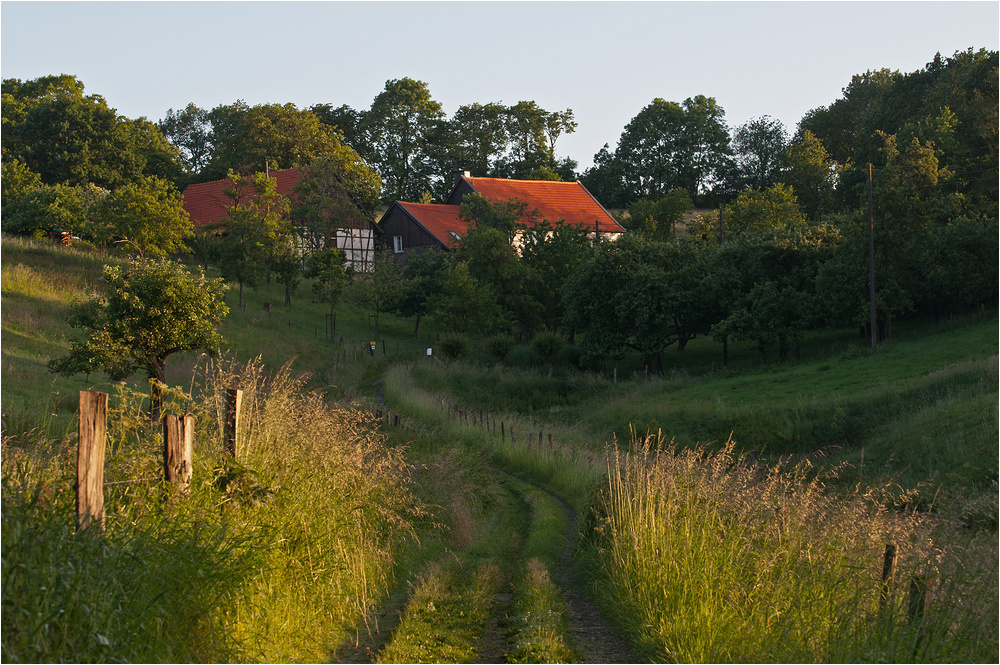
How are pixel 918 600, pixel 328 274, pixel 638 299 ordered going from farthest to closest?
pixel 328 274 → pixel 638 299 → pixel 918 600

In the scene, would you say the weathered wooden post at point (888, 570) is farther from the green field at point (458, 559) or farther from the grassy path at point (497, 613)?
the grassy path at point (497, 613)

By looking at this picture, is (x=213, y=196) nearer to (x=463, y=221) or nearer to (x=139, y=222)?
(x=139, y=222)

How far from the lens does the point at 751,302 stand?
35.5 metres

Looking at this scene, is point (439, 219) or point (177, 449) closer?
point (177, 449)

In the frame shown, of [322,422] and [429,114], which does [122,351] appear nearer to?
[322,422]

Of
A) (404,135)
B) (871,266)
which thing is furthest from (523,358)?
(404,135)

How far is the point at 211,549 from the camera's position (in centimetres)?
531

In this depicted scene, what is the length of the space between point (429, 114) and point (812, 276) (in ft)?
140

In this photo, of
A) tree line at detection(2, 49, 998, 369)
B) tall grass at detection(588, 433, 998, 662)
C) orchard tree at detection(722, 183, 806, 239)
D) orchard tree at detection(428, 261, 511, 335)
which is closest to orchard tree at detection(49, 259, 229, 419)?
tall grass at detection(588, 433, 998, 662)

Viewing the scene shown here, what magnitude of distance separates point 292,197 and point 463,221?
37.3 ft

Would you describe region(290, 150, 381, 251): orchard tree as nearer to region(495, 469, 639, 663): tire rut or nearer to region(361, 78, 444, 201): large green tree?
region(361, 78, 444, 201): large green tree

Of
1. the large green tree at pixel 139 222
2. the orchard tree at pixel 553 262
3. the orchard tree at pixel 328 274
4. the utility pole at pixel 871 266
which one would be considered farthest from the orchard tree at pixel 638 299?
the large green tree at pixel 139 222

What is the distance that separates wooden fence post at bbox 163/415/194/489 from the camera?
5832mm

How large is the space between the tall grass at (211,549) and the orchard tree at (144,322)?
30.7ft
